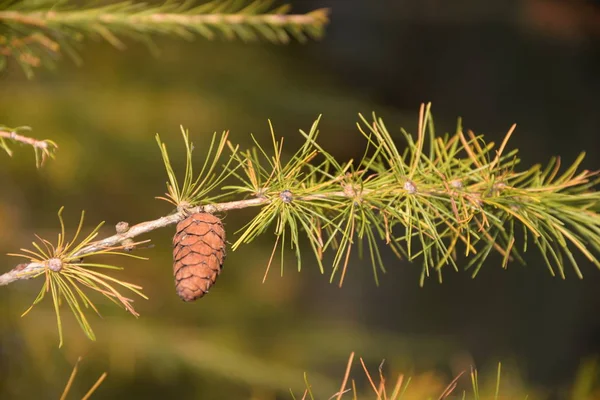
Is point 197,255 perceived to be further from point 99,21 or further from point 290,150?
point 290,150

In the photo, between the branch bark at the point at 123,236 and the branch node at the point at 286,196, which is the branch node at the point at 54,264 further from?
the branch node at the point at 286,196

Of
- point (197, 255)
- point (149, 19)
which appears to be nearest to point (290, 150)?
point (149, 19)

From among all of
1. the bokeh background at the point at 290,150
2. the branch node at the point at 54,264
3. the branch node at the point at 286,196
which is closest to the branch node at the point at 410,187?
the branch node at the point at 286,196

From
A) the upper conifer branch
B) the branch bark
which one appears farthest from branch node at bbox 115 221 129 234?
the upper conifer branch

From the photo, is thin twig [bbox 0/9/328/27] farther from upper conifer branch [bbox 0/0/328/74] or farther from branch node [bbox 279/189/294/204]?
branch node [bbox 279/189/294/204]

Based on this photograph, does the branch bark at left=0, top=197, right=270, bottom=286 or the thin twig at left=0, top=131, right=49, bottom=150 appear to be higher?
the thin twig at left=0, top=131, right=49, bottom=150
